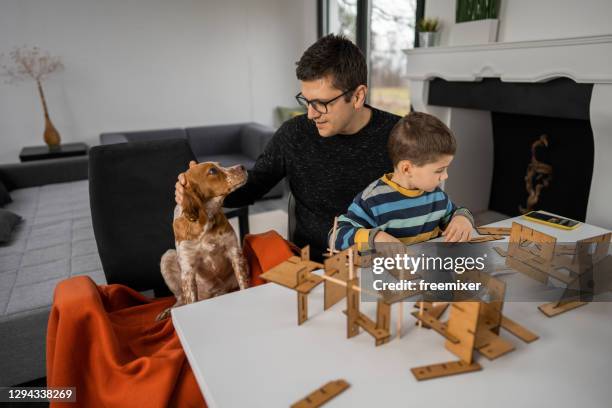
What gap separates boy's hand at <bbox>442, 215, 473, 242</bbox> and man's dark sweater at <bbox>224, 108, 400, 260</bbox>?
0.40m

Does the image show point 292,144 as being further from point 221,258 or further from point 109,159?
point 109,159

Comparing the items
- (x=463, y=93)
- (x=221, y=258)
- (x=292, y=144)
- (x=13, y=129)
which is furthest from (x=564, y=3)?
(x=13, y=129)

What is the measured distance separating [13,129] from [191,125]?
72.9 inches

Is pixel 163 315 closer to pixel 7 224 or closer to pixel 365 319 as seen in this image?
pixel 365 319

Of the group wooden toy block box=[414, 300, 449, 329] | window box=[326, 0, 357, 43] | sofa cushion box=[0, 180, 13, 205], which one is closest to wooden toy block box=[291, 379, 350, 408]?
wooden toy block box=[414, 300, 449, 329]

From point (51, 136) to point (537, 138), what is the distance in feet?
14.5

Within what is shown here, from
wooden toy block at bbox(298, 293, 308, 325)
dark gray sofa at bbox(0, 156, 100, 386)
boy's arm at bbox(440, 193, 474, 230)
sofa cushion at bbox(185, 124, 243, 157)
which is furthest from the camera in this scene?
sofa cushion at bbox(185, 124, 243, 157)

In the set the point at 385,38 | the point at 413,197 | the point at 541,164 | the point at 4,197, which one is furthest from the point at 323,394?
the point at 385,38

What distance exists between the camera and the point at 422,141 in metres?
1.05

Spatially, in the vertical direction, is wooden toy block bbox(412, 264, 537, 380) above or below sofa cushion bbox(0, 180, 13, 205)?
above

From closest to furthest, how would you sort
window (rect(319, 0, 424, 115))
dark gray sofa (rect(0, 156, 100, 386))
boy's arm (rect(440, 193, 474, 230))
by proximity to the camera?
boy's arm (rect(440, 193, 474, 230)) → dark gray sofa (rect(0, 156, 100, 386)) → window (rect(319, 0, 424, 115))

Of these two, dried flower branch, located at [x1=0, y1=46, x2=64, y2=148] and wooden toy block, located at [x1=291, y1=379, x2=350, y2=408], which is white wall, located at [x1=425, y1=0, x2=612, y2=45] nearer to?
wooden toy block, located at [x1=291, y1=379, x2=350, y2=408]

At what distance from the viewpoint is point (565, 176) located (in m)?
2.66

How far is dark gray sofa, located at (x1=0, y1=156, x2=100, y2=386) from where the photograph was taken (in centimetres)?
158
